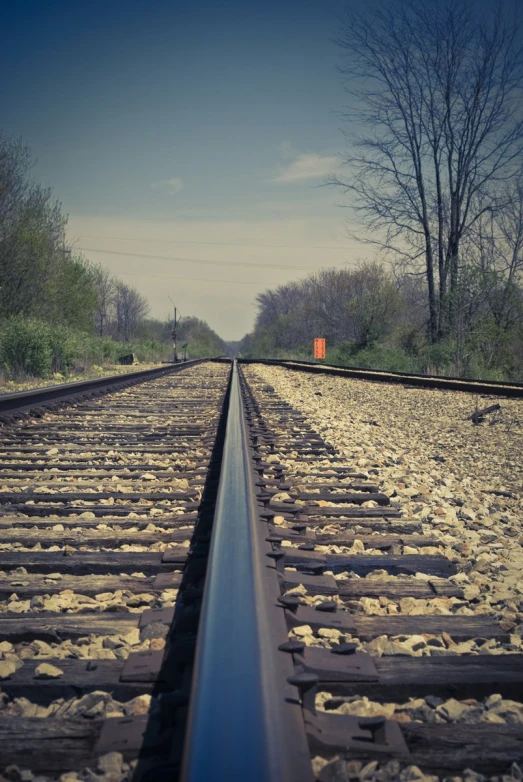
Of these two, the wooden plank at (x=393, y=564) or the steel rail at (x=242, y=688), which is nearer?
the steel rail at (x=242, y=688)

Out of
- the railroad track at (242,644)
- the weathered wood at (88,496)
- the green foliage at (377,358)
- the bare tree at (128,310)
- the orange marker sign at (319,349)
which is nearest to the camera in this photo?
the railroad track at (242,644)

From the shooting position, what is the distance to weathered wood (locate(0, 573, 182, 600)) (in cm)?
200

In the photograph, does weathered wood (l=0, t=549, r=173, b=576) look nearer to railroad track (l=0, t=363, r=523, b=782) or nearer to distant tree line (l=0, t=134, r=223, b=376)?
railroad track (l=0, t=363, r=523, b=782)

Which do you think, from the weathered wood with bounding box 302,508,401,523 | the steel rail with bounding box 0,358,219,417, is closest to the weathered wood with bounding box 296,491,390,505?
the weathered wood with bounding box 302,508,401,523

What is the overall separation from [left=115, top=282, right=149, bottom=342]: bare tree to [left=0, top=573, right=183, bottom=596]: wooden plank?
74.7 m

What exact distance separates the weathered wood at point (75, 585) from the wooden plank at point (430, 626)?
0.65 metres

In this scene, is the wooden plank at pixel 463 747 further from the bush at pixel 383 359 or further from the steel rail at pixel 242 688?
the bush at pixel 383 359

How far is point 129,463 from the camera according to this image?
4293mm

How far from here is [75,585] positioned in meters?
2.06

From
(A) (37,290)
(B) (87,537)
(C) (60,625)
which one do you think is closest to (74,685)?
(C) (60,625)

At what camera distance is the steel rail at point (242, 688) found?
907 mm

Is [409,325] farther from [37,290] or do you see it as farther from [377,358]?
[37,290]

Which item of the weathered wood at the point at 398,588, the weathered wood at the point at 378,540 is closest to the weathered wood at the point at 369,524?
the weathered wood at the point at 378,540

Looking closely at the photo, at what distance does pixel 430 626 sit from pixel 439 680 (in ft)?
1.22
